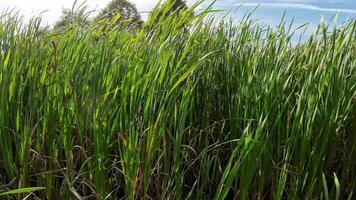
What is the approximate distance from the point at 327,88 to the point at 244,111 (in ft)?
0.91

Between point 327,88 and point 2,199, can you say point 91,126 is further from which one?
point 327,88

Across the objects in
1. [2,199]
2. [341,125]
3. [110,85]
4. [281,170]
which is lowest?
[2,199]

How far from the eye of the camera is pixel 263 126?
1463 mm

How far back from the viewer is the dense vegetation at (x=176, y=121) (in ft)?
4.92

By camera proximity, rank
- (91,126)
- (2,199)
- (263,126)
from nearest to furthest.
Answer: (263,126) < (91,126) < (2,199)

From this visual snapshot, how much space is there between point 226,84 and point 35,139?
688 millimetres

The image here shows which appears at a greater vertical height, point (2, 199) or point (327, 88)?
point (327, 88)

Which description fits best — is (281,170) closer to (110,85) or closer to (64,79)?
(110,85)

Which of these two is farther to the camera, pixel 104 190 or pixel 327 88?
pixel 327 88

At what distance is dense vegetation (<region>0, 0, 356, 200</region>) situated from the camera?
150 centimetres

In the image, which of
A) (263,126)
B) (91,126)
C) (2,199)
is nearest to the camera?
(263,126)

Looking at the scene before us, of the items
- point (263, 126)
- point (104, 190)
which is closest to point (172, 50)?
point (263, 126)

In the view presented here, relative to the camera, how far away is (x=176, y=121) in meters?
1.55

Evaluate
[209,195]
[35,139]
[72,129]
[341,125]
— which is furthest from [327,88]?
[35,139]
